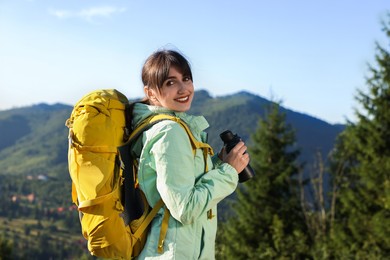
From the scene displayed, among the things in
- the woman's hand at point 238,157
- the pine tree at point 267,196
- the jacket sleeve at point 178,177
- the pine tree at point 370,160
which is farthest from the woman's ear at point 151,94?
the pine tree at point 267,196

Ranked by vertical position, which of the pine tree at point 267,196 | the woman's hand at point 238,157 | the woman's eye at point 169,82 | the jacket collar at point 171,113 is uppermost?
the woman's eye at point 169,82

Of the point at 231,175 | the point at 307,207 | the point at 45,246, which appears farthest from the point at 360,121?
the point at 45,246

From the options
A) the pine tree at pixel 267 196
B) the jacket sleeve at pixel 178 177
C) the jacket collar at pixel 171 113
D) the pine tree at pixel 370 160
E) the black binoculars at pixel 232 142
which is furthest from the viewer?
the pine tree at pixel 267 196

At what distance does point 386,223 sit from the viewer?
18047 millimetres

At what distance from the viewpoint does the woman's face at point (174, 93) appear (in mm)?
2186

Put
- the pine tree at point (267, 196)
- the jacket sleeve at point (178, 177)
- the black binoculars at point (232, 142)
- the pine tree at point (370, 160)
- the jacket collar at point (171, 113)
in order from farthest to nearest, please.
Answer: the pine tree at point (267, 196) → the pine tree at point (370, 160) → the black binoculars at point (232, 142) → the jacket collar at point (171, 113) → the jacket sleeve at point (178, 177)

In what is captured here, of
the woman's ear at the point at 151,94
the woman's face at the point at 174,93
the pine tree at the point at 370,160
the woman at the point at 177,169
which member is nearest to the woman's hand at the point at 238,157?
the woman at the point at 177,169

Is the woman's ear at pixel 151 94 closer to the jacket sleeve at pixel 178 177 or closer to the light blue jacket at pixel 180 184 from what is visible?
the light blue jacket at pixel 180 184

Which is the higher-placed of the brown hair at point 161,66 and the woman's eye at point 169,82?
the brown hair at point 161,66

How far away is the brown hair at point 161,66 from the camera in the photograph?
2.18m

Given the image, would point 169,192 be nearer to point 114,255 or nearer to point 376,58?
point 114,255

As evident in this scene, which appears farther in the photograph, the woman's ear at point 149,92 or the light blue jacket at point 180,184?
the woman's ear at point 149,92

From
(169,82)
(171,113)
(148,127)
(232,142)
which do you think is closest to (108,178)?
(148,127)

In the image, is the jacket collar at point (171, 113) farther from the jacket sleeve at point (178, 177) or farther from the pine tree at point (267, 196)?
the pine tree at point (267, 196)
